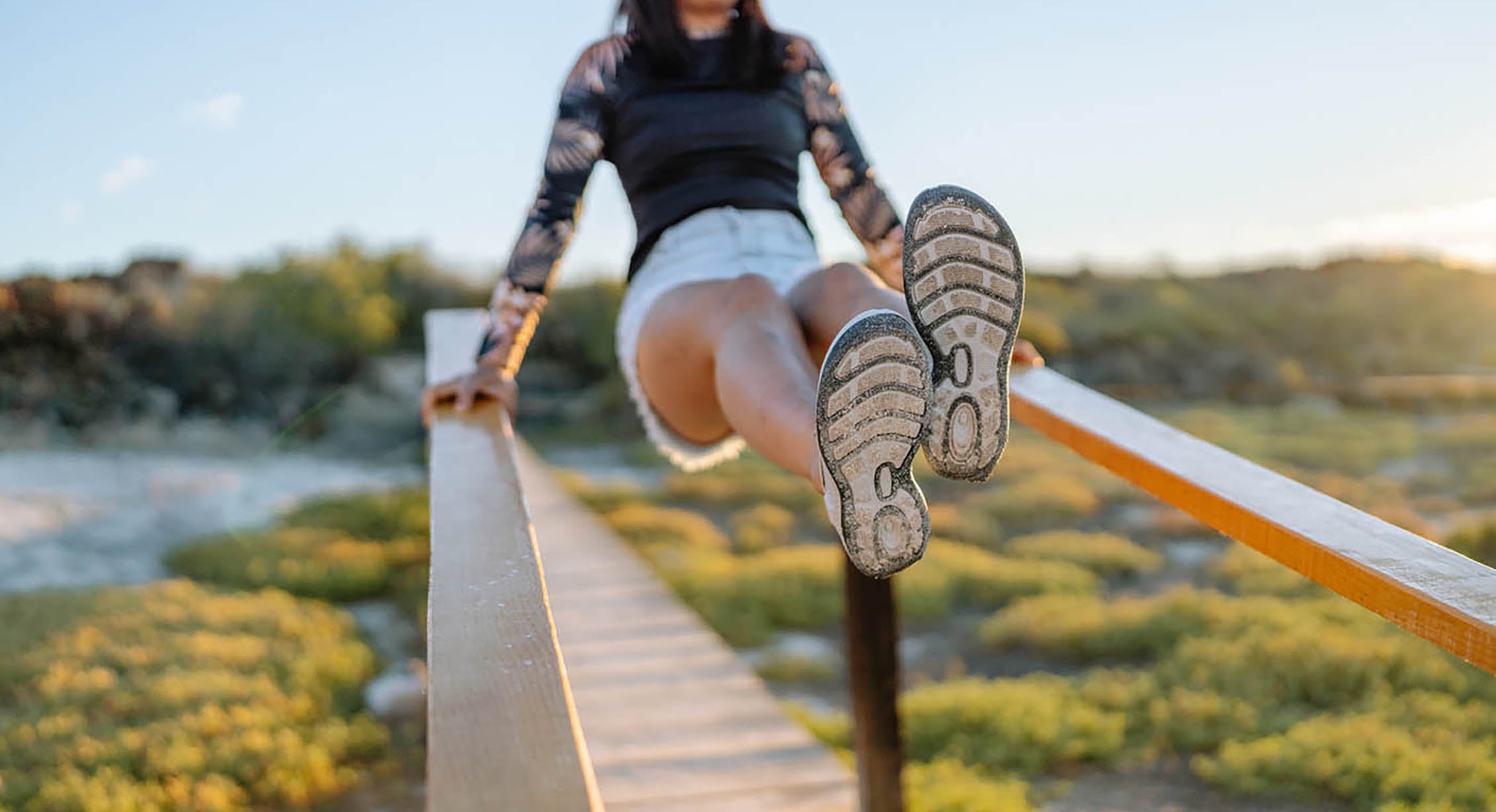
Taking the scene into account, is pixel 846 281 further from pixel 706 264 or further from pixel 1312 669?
pixel 1312 669

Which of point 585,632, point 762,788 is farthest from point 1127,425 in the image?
→ point 585,632

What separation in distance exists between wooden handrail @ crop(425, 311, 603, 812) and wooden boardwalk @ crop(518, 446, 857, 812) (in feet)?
3.96

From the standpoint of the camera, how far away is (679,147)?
2.14 m

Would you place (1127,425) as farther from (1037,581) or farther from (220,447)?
(220,447)

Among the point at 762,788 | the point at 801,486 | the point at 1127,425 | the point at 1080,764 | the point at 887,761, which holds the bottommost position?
the point at 801,486

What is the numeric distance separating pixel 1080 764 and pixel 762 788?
1.20 metres

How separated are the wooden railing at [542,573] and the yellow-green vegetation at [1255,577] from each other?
3.99 m

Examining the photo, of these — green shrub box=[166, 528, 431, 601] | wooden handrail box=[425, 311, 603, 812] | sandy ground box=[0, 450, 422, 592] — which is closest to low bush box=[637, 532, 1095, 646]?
green shrub box=[166, 528, 431, 601]

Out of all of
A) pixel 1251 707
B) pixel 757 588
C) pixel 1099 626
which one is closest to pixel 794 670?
pixel 757 588

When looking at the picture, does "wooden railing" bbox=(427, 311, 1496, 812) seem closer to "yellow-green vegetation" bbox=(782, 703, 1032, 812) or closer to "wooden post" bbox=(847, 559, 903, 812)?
"wooden post" bbox=(847, 559, 903, 812)

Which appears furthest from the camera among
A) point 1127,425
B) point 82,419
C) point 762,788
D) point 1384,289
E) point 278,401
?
point 1384,289

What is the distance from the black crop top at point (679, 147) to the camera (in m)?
2.08

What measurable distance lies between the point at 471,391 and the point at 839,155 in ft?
2.83

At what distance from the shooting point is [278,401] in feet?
29.9
